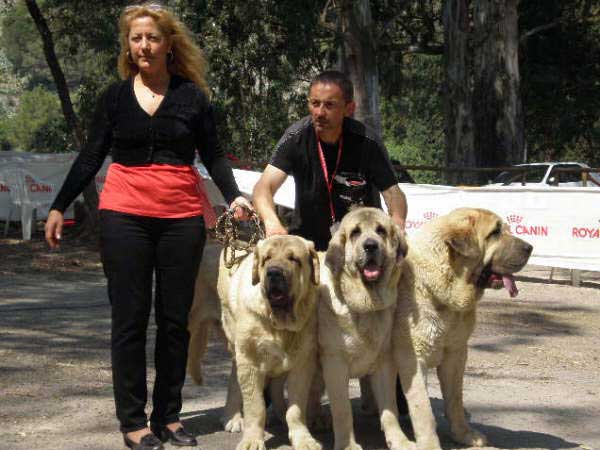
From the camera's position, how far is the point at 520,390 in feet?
22.5

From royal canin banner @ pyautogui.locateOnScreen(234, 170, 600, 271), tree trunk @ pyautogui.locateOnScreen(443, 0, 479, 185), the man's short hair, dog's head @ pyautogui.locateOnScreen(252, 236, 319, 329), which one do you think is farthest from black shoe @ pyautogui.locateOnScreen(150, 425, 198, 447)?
tree trunk @ pyautogui.locateOnScreen(443, 0, 479, 185)

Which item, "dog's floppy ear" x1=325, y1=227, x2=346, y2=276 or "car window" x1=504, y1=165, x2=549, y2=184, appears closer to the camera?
"dog's floppy ear" x1=325, y1=227, x2=346, y2=276

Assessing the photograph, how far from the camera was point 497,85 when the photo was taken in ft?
96.4

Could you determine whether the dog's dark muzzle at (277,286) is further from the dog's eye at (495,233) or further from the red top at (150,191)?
the dog's eye at (495,233)

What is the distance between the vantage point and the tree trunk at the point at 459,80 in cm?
2950

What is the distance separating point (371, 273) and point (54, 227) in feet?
5.55

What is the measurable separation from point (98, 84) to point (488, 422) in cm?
2462

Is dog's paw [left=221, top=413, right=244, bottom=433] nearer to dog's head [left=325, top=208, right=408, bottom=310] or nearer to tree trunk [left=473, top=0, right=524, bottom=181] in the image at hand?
dog's head [left=325, top=208, right=408, bottom=310]

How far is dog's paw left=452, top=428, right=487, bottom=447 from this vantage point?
5.16 metres

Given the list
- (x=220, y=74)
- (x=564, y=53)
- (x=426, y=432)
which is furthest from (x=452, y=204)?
(x=564, y=53)

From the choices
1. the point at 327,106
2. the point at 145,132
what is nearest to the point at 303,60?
the point at 327,106

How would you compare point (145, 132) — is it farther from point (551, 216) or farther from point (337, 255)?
point (551, 216)

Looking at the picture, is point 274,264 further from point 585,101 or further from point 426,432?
point 585,101

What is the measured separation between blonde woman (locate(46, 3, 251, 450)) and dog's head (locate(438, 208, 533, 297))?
45.6 inches
